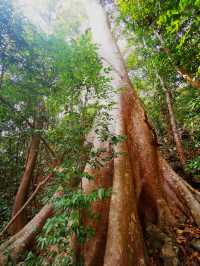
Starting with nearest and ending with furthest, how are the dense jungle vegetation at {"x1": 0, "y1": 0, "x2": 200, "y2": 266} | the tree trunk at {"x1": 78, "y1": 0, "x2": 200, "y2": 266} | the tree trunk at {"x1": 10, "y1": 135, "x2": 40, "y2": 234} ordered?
the dense jungle vegetation at {"x1": 0, "y1": 0, "x2": 200, "y2": 266}, the tree trunk at {"x1": 78, "y1": 0, "x2": 200, "y2": 266}, the tree trunk at {"x1": 10, "y1": 135, "x2": 40, "y2": 234}

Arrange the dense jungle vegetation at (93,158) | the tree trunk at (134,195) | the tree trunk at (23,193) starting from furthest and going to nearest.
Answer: the tree trunk at (23,193)
the tree trunk at (134,195)
the dense jungle vegetation at (93,158)

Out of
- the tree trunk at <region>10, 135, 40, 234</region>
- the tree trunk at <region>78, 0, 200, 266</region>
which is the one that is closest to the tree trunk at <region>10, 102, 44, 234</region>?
the tree trunk at <region>10, 135, 40, 234</region>

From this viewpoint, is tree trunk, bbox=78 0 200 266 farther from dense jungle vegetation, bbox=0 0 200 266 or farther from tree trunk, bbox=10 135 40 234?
tree trunk, bbox=10 135 40 234

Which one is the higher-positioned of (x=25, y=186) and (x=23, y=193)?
(x=25, y=186)

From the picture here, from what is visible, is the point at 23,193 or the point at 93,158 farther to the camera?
the point at 23,193

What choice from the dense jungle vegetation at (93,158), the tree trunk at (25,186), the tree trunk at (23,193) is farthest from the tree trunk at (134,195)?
the tree trunk at (23,193)

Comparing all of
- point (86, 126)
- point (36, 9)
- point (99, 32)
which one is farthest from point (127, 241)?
point (36, 9)

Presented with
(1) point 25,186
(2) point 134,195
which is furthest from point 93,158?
(1) point 25,186

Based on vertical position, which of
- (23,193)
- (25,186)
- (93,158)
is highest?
(93,158)

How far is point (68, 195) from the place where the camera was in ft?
6.43

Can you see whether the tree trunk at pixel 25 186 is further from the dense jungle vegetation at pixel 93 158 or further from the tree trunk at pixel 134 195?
the tree trunk at pixel 134 195

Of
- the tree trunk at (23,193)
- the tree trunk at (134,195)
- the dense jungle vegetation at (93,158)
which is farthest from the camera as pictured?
the tree trunk at (23,193)

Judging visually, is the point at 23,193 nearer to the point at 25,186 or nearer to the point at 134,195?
the point at 25,186

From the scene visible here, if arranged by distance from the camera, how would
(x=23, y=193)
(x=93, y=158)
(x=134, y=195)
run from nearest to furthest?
(x=93, y=158), (x=134, y=195), (x=23, y=193)
